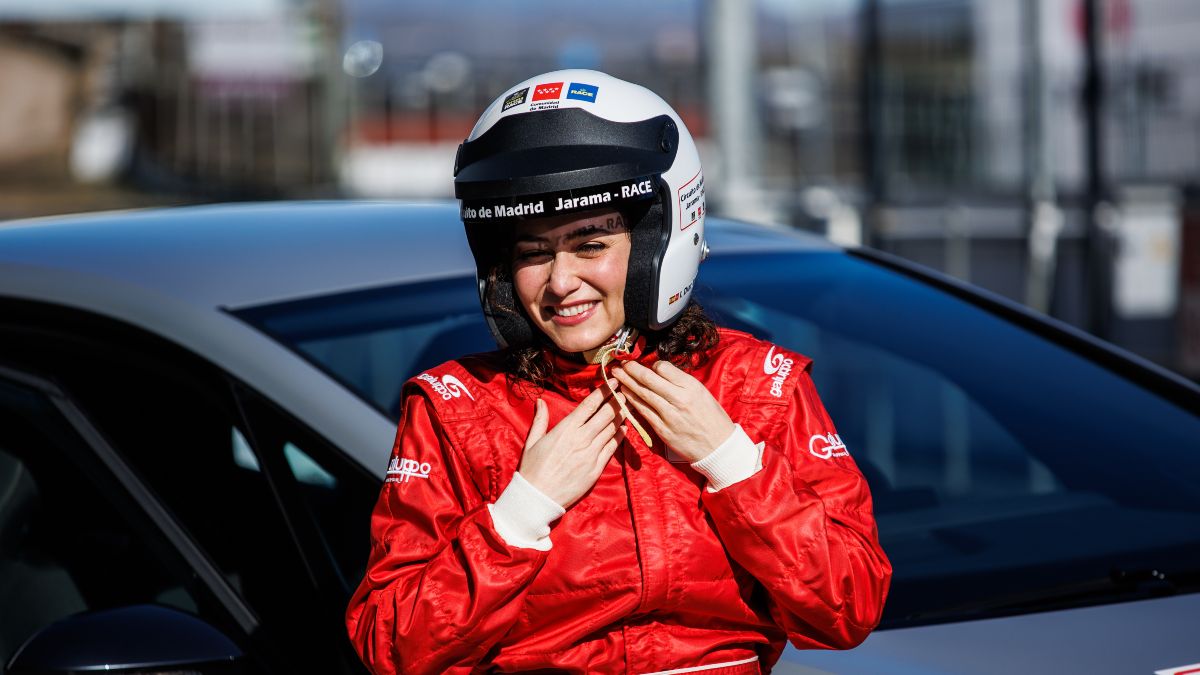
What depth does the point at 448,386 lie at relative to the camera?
1.99 metres

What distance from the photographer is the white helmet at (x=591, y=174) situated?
6.37ft

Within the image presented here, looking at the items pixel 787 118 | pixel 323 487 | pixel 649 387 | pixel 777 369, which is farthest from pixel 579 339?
pixel 787 118

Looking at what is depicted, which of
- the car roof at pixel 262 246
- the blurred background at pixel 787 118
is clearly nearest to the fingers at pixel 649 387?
the car roof at pixel 262 246

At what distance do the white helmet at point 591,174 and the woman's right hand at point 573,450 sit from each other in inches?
5.6

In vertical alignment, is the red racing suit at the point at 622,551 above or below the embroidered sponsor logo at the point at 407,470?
below

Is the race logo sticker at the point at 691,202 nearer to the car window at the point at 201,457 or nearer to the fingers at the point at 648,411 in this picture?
the fingers at the point at 648,411

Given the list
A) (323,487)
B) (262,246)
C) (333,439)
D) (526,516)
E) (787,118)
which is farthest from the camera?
(787,118)

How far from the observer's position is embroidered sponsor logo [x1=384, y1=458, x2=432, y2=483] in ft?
6.33

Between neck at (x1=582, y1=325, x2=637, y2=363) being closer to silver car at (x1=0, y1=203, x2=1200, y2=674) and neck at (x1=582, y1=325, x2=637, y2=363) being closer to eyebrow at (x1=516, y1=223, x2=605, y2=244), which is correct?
eyebrow at (x1=516, y1=223, x2=605, y2=244)

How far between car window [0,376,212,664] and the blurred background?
10.4ft

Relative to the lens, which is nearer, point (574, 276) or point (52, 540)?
point (574, 276)

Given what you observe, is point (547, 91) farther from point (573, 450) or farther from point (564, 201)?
point (573, 450)

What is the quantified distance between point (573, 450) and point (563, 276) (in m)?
0.22

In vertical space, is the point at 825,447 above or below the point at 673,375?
below
